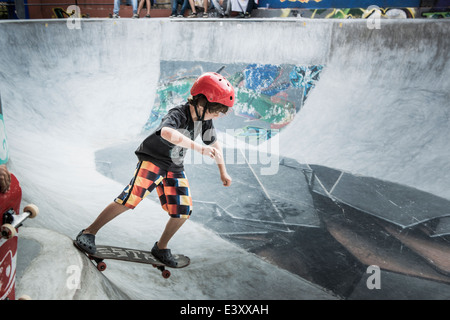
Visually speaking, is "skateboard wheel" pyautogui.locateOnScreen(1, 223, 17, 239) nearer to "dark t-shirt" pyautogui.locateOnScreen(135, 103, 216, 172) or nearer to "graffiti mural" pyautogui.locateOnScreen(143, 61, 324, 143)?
"dark t-shirt" pyautogui.locateOnScreen(135, 103, 216, 172)

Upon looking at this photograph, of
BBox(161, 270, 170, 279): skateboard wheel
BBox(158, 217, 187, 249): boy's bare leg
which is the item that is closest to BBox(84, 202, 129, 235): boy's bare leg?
BBox(158, 217, 187, 249): boy's bare leg

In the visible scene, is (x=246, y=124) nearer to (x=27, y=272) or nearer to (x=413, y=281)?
(x=413, y=281)

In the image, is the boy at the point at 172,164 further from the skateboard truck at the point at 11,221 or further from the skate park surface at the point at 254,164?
the skateboard truck at the point at 11,221

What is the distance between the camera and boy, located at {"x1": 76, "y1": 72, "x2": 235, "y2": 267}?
250 centimetres

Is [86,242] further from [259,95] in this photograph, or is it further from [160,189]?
[259,95]

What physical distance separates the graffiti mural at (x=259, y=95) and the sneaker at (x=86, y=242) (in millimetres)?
4092

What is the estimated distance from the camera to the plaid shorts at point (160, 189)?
8.21 feet

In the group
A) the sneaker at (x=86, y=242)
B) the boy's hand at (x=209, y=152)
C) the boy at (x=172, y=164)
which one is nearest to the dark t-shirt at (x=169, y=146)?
the boy at (x=172, y=164)

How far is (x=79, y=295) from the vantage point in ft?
6.16

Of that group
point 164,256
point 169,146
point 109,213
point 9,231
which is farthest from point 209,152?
point 9,231

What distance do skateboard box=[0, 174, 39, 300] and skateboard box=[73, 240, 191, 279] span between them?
0.76 m

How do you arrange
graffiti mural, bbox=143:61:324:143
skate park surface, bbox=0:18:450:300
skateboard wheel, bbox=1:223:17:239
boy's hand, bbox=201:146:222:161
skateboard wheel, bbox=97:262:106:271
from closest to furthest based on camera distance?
skateboard wheel, bbox=1:223:17:239 < boy's hand, bbox=201:146:222:161 < skateboard wheel, bbox=97:262:106:271 < skate park surface, bbox=0:18:450:300 < graffiti mural, bbox=143:61:324:143
